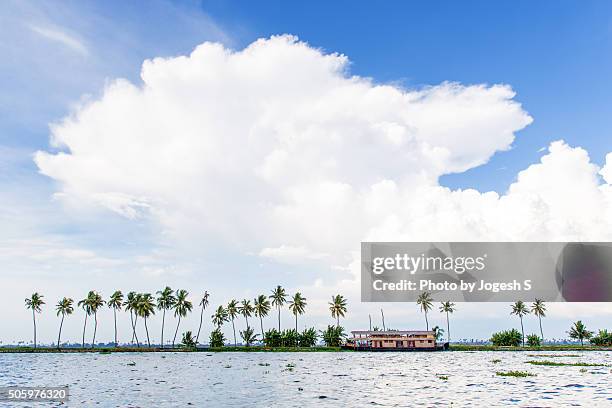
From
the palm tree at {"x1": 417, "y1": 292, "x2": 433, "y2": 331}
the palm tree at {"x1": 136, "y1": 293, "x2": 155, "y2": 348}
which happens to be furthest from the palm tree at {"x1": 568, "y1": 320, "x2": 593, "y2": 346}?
the palm tree at {"x1": 136, "y1": 293, "x2": 155, "y2": 348}

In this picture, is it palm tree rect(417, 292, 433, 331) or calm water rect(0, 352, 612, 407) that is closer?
calm water rect(0, 352, 612, 407)

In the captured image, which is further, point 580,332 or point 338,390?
point 580,332

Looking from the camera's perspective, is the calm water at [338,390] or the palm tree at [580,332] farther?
the palm tree at [580,332]

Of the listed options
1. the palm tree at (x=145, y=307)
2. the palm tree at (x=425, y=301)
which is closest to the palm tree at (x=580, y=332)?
the palm tree at (x=425, y=301)

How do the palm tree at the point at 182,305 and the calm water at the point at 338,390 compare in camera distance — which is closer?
the calm water at the point at 338,390

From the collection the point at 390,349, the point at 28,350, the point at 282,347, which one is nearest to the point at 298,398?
the point at 390,349

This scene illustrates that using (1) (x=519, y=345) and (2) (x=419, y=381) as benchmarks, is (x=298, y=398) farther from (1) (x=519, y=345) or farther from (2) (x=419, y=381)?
(1) (x=519, y=345)

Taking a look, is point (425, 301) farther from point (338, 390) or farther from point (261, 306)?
point (338, 390)

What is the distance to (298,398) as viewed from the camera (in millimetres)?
40812

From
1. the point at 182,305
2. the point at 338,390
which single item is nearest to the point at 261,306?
the point at 182,305

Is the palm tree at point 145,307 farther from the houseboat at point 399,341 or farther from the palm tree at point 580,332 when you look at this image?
the palm tree at point 580,332

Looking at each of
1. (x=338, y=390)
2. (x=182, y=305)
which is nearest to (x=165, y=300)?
(x=182, y=305)

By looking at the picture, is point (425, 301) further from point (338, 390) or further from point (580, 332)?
point (338, 390)

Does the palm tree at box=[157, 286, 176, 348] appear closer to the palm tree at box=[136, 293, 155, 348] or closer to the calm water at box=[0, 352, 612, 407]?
the palm tree at box=[136, 293, 155, 348]
